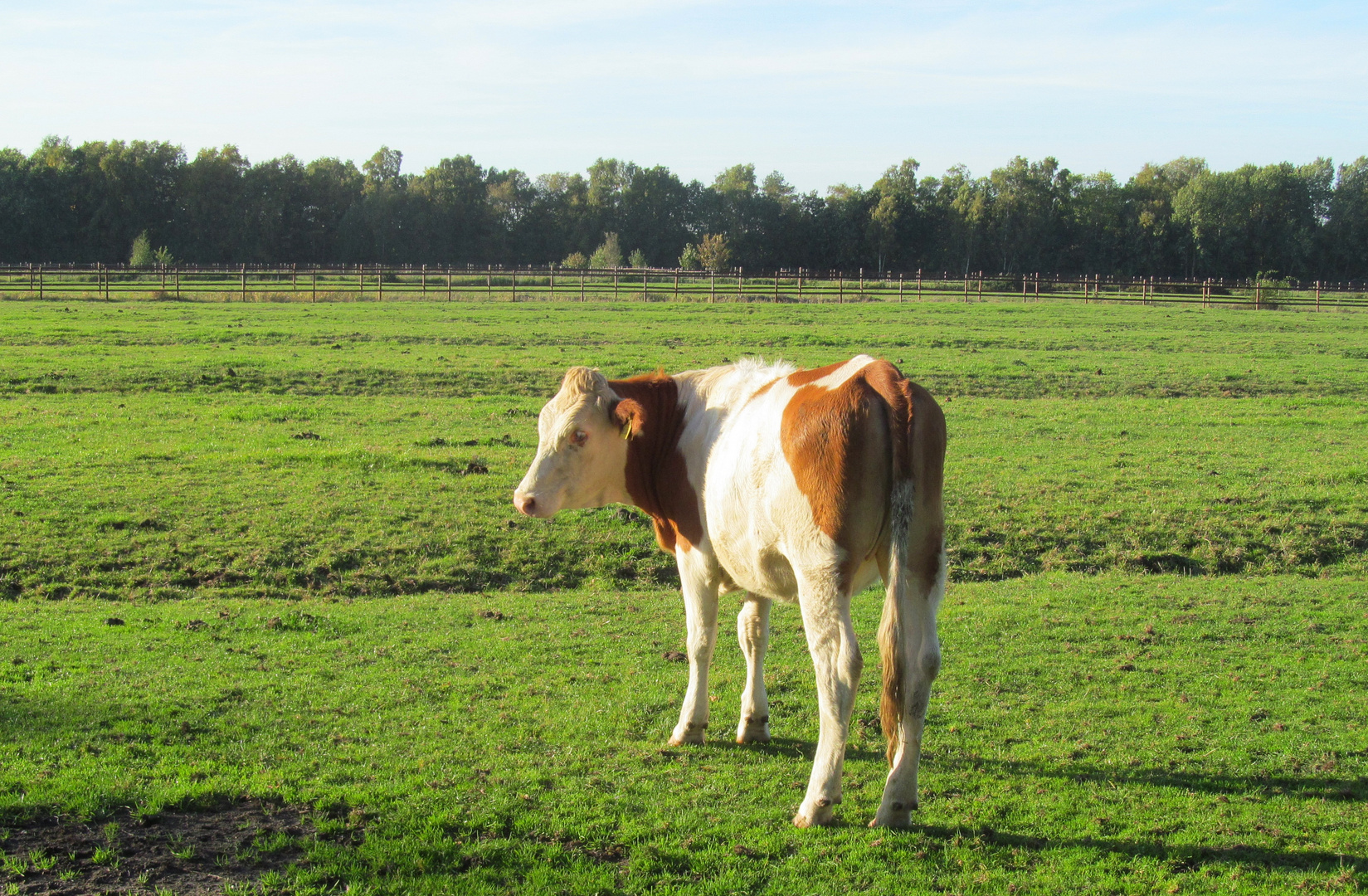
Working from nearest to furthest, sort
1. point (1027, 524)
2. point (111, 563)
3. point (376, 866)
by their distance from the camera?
1. point (376, 866)
2. point (111, 563)
3. point (1027, 524)

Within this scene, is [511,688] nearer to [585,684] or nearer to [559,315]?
[585,684]

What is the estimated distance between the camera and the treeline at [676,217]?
9119 cm

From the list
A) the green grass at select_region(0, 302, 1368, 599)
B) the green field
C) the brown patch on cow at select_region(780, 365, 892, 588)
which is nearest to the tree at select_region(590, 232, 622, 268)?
the green grass at select_region(0, 302, 1368, 599)

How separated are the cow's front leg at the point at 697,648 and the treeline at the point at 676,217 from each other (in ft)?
258

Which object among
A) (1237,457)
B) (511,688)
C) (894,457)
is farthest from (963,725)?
(1237,457)

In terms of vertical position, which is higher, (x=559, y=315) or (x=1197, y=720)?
(x=559, y=315)

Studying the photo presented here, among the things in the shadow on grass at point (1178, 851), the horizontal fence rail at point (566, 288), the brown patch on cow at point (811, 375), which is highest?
the horizontal fence rail at point (566, 288)

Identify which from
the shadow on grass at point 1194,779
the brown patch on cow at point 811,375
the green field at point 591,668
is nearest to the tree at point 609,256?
the green field at point 591,668

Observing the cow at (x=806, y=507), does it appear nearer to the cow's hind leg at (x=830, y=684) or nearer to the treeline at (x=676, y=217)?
the cow's hind leg at (x=830, y=684)

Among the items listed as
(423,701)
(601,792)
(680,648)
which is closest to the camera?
(601,792)

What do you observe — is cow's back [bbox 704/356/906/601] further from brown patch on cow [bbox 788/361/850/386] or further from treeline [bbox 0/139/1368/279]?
treeline [bbox 0/139/1368/279]

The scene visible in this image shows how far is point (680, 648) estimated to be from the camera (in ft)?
26.6

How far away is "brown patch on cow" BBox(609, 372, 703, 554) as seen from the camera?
20.0ft

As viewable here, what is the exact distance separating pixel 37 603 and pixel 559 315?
101 feet
